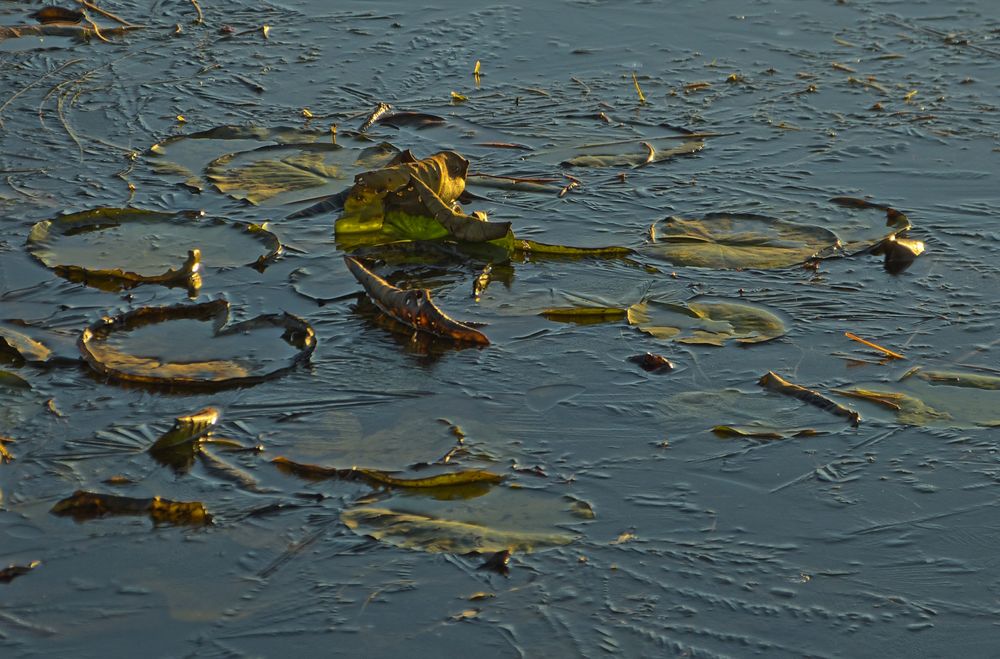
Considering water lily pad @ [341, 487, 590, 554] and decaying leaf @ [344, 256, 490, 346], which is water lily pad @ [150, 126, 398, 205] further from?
water lily pad @ [341, 487, 590, 554]

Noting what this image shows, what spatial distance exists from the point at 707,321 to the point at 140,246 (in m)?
1.51

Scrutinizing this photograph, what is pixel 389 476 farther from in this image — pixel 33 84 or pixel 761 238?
pixel 33 84

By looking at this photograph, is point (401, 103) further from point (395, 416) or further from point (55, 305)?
point (395, 416)

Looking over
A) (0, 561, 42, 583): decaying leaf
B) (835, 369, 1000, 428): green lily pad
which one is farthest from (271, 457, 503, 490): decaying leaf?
(835, 369, 1000, 428): green lily pad

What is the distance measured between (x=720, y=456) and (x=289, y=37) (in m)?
3.48

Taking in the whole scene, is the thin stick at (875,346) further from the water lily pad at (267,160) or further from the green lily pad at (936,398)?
the water lily pad at (267,160)

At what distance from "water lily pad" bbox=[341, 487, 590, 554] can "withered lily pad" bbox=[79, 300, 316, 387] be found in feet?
2.04

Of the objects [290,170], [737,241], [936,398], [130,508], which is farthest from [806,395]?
[290,170]

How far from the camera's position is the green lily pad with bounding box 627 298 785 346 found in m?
3.35

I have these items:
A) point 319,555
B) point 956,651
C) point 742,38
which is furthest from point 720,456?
point 742,38

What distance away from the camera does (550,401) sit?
3.07m

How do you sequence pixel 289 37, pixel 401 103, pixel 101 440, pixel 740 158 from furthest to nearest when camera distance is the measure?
1. pixel 289 37
2. pixel 401 103
3. pixel 740 158
4. pixel 101 440

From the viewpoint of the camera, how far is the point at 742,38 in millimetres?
5773

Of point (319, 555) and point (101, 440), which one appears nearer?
point (319, 555)
